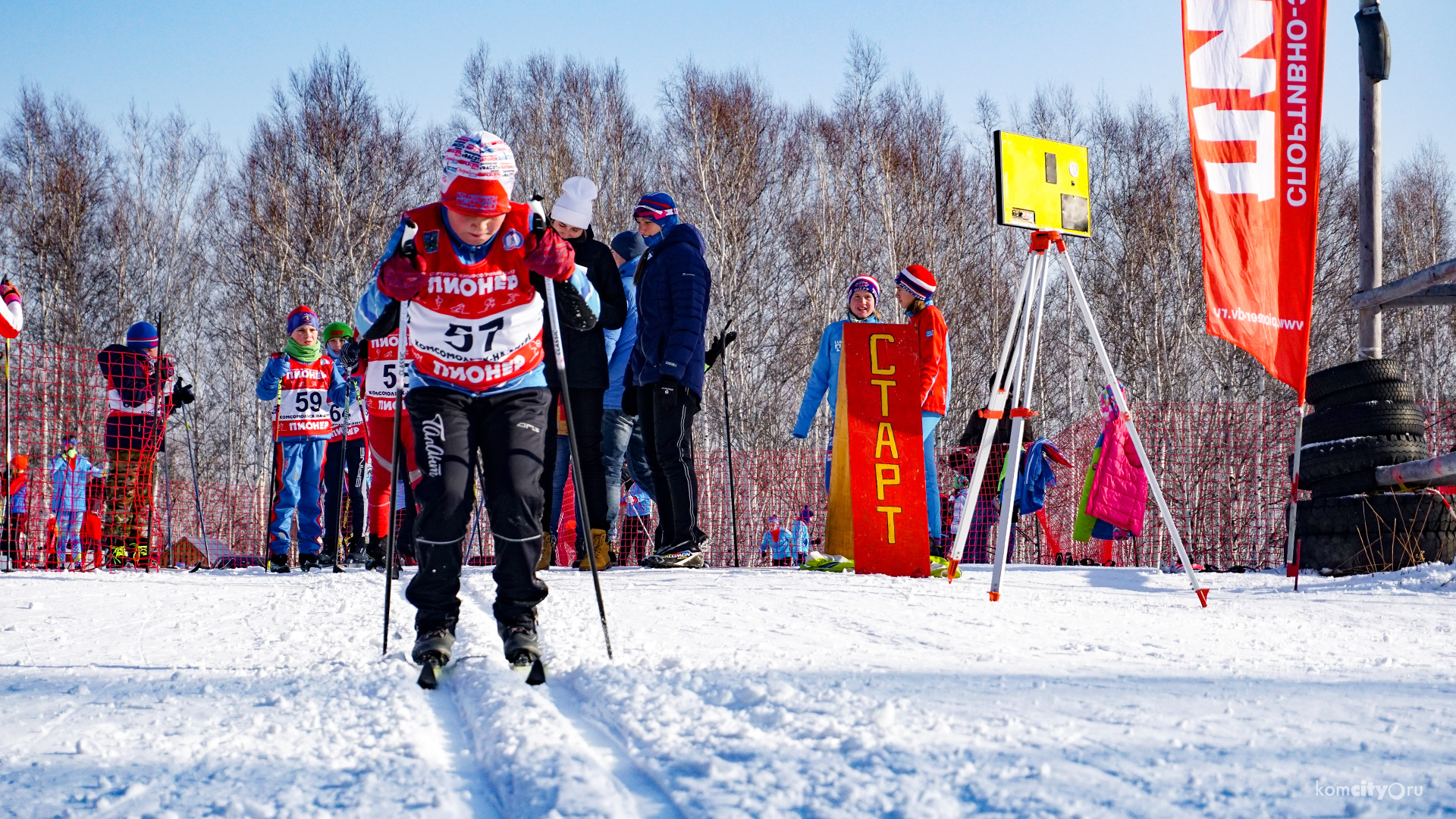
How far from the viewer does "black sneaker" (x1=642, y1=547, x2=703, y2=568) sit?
20.1ft

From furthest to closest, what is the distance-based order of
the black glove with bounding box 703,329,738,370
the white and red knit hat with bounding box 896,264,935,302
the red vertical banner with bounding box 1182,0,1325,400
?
1. the black glove with bounding box 703,329,738,370
2. the white and red knit hat with bounding box 896,264,935,302
3. the red vertical banner with bounding box 1182,0,1325,400

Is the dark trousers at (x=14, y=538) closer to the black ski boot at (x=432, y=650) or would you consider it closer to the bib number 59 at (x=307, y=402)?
the bib number 59 at (x=307, y=402)

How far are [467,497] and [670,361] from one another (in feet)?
9.24

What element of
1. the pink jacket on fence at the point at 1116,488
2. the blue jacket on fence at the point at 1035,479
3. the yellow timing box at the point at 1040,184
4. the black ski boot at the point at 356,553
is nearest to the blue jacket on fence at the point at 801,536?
the blue jacket on fence at the point at 1035,479

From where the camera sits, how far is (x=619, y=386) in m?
6.49

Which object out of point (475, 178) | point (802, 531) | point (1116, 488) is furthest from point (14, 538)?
point (1116, 488)

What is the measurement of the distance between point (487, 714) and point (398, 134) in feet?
83.7

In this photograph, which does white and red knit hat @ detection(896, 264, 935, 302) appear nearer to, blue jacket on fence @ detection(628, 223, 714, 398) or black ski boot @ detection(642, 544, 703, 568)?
blue jacket on fence @ detection(628, 223, 714, 398)

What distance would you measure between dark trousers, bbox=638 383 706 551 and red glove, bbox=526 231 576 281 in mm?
A: 2730

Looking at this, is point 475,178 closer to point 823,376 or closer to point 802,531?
point 823,376

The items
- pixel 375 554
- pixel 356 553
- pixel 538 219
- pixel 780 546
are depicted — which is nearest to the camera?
pixel 538 219

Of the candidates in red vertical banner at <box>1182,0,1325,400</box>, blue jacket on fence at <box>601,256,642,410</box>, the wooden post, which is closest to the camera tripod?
red vertical banner at <box>1182,0,1325,400</box>

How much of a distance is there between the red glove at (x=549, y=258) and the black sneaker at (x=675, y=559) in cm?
325

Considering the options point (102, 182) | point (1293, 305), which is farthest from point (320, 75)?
point (1293, 305)
